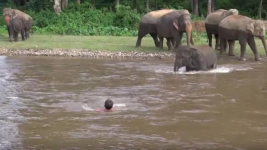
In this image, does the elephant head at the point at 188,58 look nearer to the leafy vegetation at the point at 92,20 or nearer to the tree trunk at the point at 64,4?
the leafy vegetation at the point at 92,20

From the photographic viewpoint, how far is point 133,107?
39.9 ft

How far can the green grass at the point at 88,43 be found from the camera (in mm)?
24312

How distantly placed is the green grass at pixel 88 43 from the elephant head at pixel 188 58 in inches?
230

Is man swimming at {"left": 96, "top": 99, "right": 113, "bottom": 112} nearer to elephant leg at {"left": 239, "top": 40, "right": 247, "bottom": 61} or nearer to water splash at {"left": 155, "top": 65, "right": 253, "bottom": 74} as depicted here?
water splash at {"left": 155, "top": 65, "right": 253, "bottom": 74}

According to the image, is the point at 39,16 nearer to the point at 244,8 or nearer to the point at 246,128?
the point at 244,8

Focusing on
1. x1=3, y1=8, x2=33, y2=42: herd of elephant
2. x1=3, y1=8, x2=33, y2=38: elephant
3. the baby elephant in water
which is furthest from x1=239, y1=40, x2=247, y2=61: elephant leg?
x1=3, y1=8, x2=33, y2=38: elephant

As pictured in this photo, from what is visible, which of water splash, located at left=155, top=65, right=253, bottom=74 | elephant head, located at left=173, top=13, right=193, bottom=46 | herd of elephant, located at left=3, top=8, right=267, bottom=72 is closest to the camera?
herd of elephant, located at left=3, top=8, right=267, bottom=72

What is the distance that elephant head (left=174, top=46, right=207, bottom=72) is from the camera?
17547 millimetres

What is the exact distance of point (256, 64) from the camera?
2031 cm

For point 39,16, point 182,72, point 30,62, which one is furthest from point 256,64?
point 39,16

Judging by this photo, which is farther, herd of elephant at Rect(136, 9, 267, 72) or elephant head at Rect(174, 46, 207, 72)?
herd of elephant at Rect(136, 9, 267, 72)

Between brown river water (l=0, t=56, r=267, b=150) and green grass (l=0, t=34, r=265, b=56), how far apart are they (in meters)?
4.74

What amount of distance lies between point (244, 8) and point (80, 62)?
24.4m

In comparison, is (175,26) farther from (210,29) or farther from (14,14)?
(14,14)
